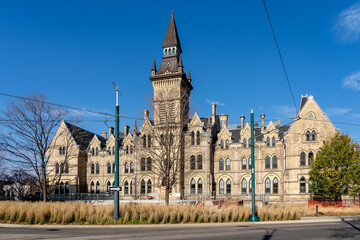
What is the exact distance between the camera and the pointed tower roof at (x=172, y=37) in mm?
51281

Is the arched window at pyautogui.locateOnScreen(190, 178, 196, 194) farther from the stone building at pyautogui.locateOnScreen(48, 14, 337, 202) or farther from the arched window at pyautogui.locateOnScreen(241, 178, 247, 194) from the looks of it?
the arched window at pyautogui.locateOnScreen(241, 178, 247, 194)

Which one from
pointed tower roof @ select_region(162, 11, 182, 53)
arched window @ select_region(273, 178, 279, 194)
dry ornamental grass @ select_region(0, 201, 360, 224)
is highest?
pointed tower roof @ select_region(162, 11, 182, 53)

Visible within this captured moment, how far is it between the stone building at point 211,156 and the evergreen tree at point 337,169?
11.5 feet

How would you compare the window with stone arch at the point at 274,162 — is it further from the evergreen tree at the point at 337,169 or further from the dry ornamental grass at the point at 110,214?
the dry ornamental grass at the point at 110,214

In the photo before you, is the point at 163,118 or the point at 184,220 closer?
the point at 184,220

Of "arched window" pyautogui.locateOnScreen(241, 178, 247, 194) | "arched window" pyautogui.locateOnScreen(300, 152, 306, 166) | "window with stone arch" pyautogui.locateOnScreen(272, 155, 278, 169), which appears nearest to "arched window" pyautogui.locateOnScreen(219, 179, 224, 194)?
"arched window" pyautogui.locateOnScreen(241, 178, 247, 194)

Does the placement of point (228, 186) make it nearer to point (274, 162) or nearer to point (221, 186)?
point (221, 186)

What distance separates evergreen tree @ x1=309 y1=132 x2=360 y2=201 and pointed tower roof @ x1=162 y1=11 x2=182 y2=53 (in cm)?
2656

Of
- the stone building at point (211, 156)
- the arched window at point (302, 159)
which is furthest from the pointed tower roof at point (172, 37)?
the arched window at point (302, 159)

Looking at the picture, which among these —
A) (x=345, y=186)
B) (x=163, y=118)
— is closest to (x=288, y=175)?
(x=345, y=186)

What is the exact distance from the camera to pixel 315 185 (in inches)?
1468

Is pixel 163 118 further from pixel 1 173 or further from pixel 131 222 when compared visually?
pixel 1 173

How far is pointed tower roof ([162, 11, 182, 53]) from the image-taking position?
51281 millimetres

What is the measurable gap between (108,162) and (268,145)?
2517cm
